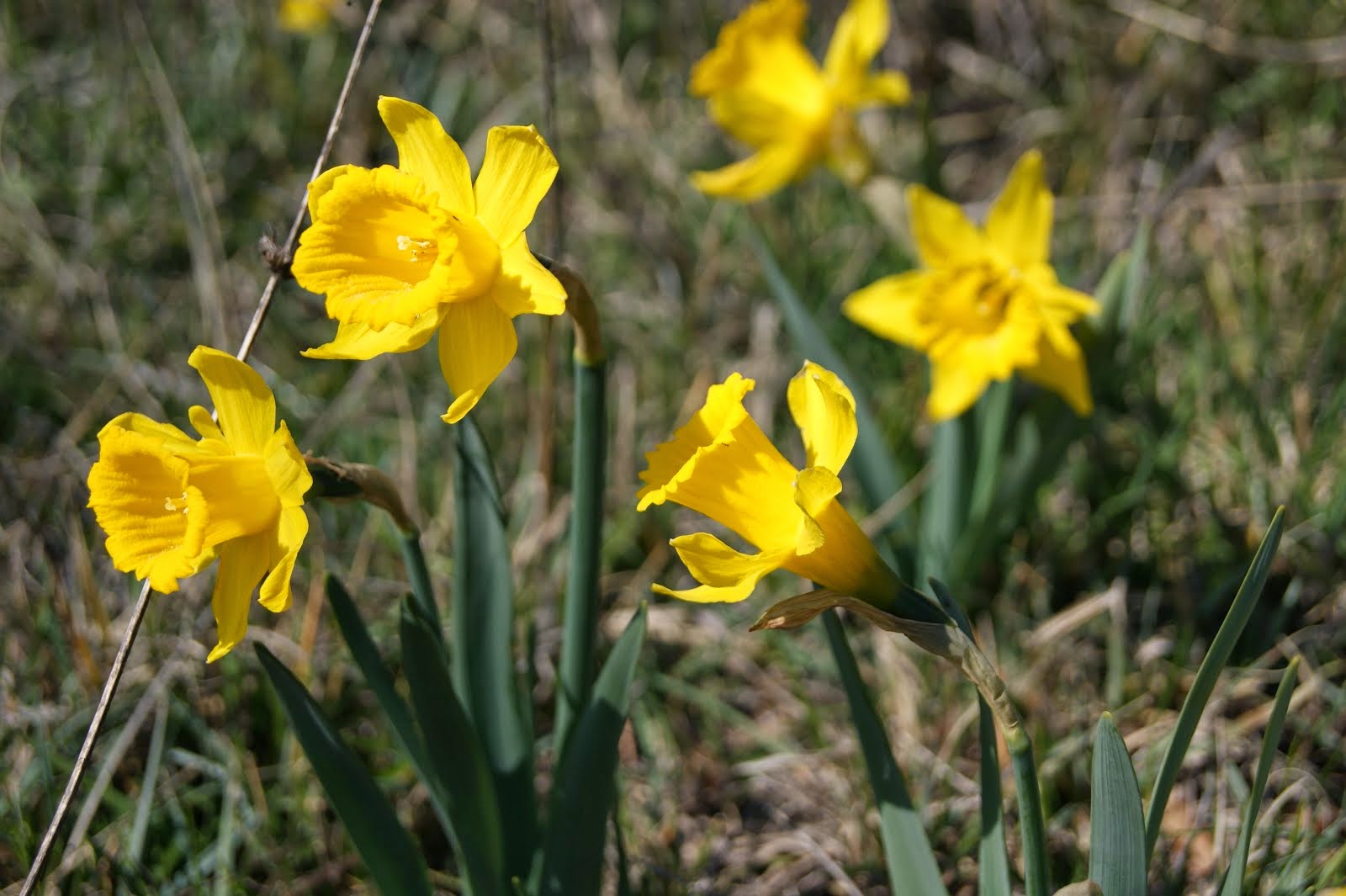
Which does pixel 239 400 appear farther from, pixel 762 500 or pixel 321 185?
pixel 762 500

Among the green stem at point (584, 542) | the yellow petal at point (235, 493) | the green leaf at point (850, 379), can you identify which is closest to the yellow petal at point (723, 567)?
the green stem at point (584, 542)

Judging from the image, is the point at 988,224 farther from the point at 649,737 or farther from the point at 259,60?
the point at 259,60

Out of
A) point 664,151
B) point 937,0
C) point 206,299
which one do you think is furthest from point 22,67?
point 937,0

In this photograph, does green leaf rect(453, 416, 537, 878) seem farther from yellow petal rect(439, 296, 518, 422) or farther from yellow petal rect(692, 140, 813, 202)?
yellow petal rect(692, 140, 813, 202)

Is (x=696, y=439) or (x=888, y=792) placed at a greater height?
(x=696, y=439)

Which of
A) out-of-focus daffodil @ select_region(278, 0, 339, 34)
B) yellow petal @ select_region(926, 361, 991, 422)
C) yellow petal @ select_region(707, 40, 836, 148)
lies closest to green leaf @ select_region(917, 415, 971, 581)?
yellow petal @ select_region(926, 361, 991, 422)

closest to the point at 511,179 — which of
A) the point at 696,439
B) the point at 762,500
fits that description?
the point at 696,439
